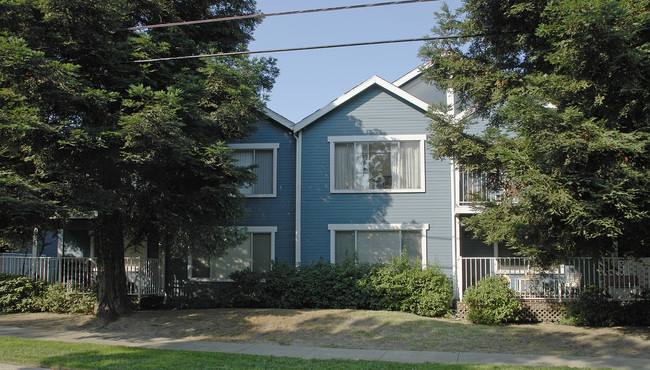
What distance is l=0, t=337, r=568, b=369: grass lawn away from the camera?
915 centimetres

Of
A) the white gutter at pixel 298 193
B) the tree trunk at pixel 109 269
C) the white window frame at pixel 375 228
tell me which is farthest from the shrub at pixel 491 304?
the tree trunk at pixel 109 269

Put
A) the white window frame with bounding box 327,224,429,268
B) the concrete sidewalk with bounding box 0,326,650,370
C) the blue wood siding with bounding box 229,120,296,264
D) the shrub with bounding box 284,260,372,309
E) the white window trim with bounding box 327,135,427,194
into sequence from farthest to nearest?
the blue wood siding with bounding box 229,120,296,264, the white window trim with bounding box 327,135,427,194, the white window frame with bounding box 327,224,429,268, the shrub with bounding box 284,260,372,309, the concrete sidewalk with bounding box 0,326,650,370

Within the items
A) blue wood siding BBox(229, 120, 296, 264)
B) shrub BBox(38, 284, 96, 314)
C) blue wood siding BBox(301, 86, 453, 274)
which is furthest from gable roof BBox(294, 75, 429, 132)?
shrub BBox(38, 284, 96, 314)

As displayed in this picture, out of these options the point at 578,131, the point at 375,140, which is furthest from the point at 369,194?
the point at 578,131

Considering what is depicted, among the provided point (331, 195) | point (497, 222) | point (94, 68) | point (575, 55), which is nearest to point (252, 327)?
point (331, 195)

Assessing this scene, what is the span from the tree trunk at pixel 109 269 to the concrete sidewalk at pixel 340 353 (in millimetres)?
1075

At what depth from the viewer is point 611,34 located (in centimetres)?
870

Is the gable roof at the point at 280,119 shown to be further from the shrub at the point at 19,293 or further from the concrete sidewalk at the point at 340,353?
the shrub at the point at 19,293

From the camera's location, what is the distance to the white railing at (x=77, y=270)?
1655 centimetres

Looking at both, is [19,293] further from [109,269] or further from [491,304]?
[491,304]

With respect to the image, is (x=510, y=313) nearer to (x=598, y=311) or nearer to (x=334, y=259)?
(x=598, y=311)

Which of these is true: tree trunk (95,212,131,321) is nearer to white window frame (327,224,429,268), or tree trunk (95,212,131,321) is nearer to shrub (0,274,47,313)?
shrub (0,274,47,313)

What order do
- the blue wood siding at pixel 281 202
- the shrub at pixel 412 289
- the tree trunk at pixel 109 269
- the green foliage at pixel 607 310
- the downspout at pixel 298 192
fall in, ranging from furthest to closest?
the blue wood siding at pixel 281 202 → the downspout at pixel 298 192 → the shrub at pixel 412 289 → the tree trunk at pixel 109 269 → the green foliage at pixel 607 310

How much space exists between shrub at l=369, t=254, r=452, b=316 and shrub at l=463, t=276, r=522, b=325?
0.94 m
